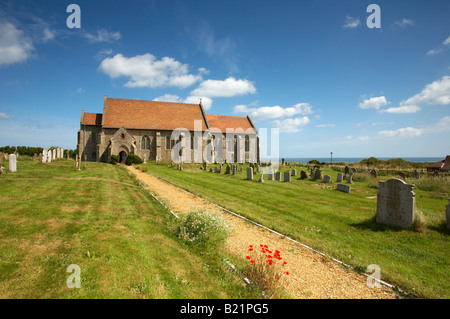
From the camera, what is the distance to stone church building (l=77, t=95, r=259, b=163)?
32781 millimetres

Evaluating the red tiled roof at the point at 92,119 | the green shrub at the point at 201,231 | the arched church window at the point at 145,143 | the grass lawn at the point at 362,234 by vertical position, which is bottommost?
the grass lawn at the point at 362,234

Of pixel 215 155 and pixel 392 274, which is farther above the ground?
pixel 215 155

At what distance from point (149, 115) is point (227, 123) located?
14.5m

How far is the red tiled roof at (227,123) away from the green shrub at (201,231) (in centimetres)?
3424

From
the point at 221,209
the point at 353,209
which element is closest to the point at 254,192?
the point at 221,209

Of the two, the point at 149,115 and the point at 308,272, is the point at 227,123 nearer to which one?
the point at 149,115

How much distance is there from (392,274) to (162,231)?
19.5 ft

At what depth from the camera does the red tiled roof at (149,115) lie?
34094 mm

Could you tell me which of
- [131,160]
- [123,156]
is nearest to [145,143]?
[123,156]

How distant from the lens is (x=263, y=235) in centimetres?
704

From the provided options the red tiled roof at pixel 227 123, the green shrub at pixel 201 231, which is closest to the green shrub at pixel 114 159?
the red tiled roof at pixel 227 123

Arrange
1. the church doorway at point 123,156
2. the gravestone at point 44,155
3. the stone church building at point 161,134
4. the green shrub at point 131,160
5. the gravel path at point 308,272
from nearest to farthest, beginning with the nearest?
the gravel path at point 308,272 < the gravestone at point 44,155 < the green shrub at point 131,160 < the church doorway at point 123,156 < the stone church building at point 161,134

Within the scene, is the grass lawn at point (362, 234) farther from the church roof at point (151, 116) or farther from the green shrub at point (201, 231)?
the church roof at point (151, 116)
